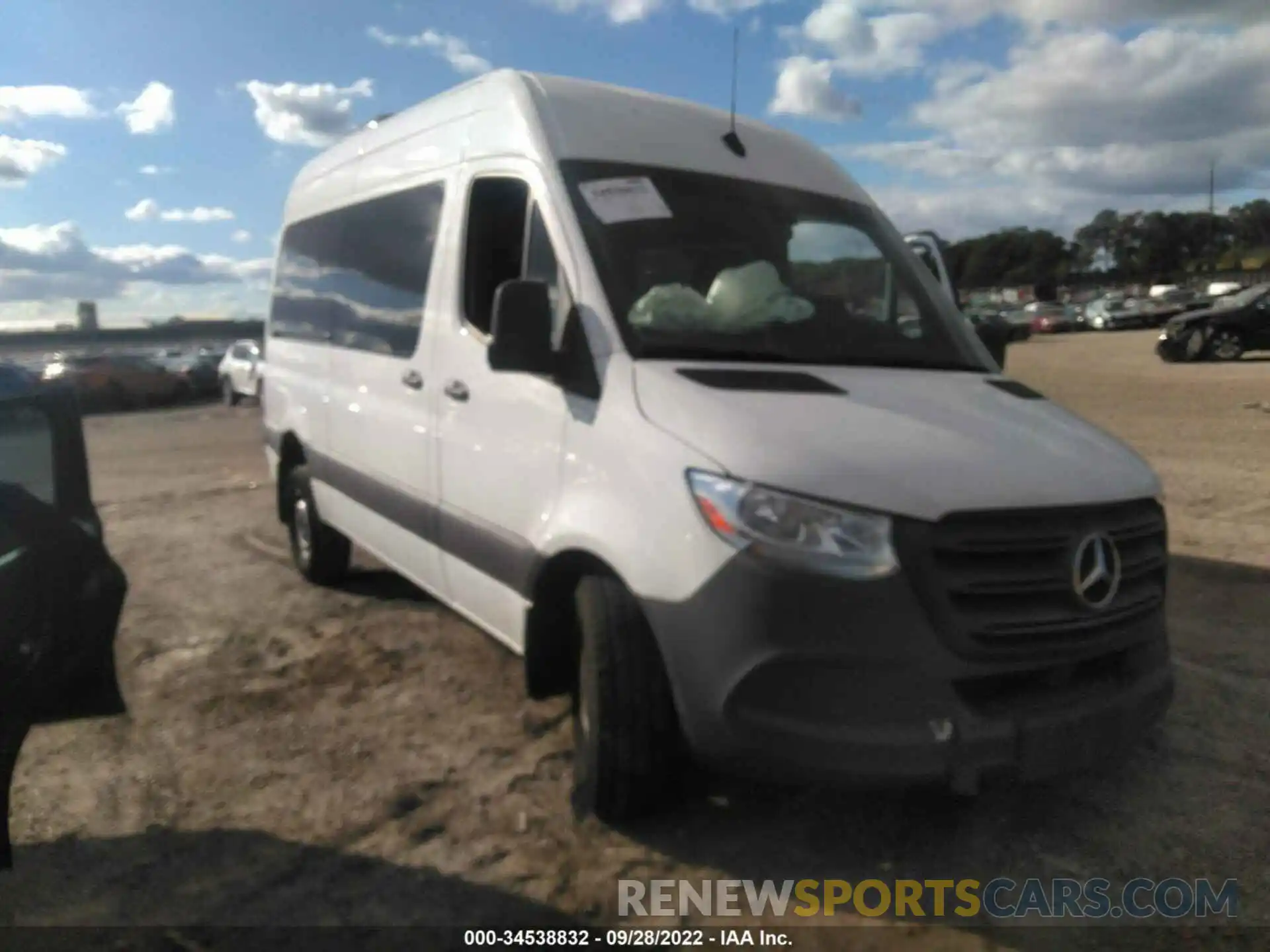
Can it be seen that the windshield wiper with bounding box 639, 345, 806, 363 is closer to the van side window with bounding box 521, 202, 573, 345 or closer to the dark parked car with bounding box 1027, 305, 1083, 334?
the van side window with bounding box 521, 202, 573, 345

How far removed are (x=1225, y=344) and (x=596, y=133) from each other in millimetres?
22447

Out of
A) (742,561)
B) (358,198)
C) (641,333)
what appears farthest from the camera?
(358,198)

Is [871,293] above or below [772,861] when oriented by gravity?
above

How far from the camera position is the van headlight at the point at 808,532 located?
9.54 feet

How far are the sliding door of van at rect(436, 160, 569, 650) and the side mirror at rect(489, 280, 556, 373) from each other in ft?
0.56

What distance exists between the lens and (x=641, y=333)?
11.7ft

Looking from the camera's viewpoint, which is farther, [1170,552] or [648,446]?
[1170,552]

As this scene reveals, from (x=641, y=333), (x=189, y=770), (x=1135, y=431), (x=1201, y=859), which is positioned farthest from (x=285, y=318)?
(x=1135, y=431)

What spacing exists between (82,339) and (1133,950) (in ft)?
19.6

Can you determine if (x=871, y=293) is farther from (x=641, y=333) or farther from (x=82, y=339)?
(x=82, y=339)

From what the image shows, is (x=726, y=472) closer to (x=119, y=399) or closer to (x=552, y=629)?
(x=552, y=629)

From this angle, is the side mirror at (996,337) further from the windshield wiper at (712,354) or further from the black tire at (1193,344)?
the black tire at (1193,344)

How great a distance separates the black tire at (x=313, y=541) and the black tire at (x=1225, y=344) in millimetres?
21227

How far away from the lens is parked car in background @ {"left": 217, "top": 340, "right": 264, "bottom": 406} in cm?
2559
